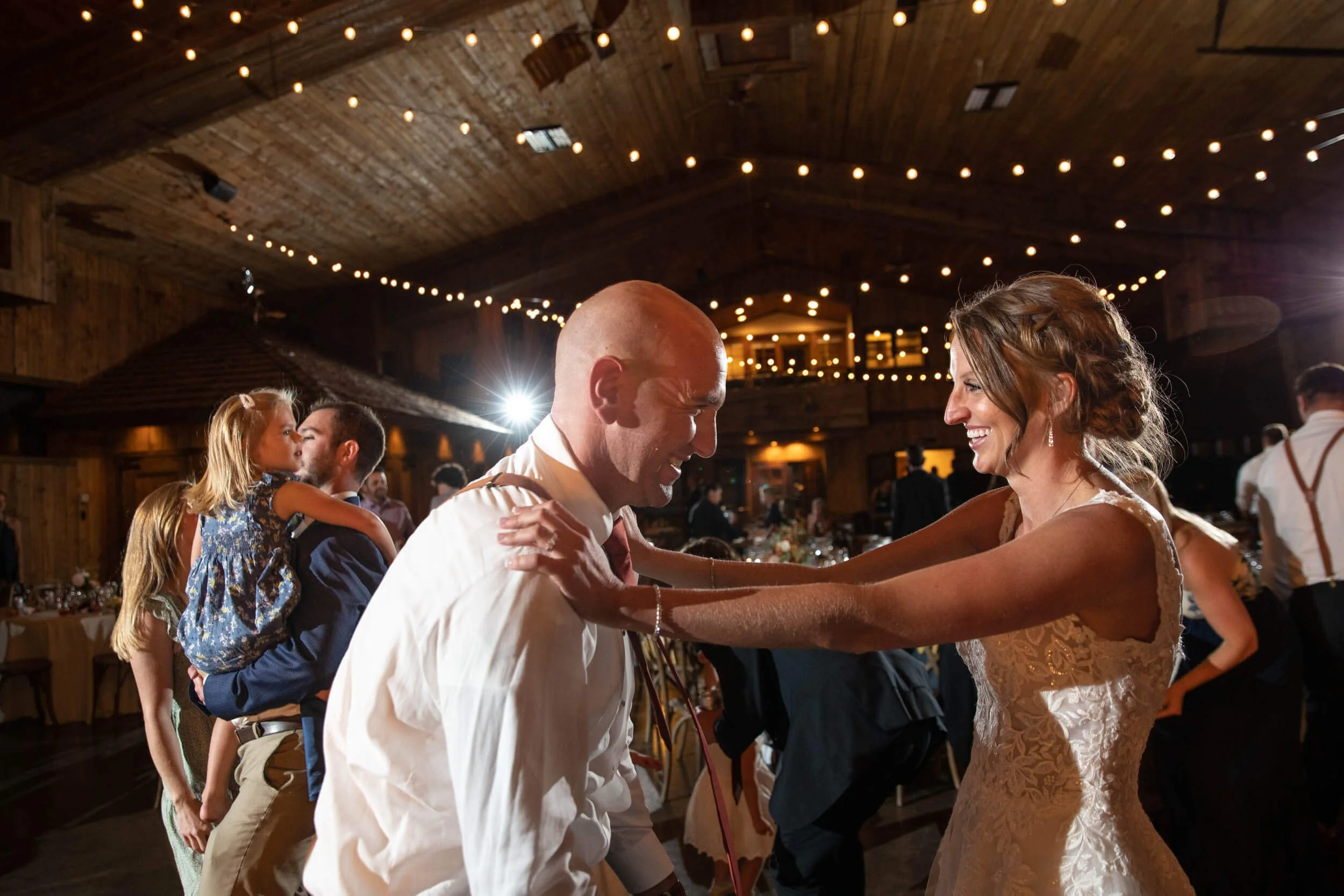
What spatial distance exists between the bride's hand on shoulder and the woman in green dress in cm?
212

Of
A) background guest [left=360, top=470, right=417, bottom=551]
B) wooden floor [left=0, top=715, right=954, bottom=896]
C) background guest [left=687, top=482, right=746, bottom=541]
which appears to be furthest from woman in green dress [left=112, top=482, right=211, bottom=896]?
background guest [left=687, top=482, right=746, bottom=541]

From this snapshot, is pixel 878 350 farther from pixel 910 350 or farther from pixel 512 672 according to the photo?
pixel 512 672

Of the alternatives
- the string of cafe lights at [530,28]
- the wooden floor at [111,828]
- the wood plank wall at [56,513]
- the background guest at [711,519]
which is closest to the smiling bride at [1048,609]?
the wooden floor at [111,828]

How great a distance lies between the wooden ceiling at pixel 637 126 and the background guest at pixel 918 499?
4.11 m

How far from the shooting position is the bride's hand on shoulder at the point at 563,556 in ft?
3.39

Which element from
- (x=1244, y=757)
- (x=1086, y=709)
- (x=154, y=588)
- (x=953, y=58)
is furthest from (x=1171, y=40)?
(x=154, y=588)

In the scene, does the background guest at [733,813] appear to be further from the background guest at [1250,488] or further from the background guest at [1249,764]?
the background guest at [1250,488]

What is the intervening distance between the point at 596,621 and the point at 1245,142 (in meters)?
10.3

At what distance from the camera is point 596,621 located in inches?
43.9

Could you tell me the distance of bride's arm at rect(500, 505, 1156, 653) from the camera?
127 centimetres

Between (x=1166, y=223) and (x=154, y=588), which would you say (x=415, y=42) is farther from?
(x=1166, y=223)

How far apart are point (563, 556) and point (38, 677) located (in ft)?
25.4

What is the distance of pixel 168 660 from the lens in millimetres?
2812

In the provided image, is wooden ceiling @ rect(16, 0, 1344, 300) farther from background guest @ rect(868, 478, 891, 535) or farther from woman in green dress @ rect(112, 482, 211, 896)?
woman in green dress @ rect(112, 482, 211, 896)
